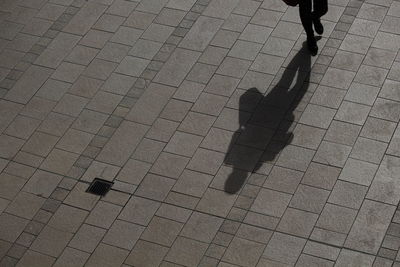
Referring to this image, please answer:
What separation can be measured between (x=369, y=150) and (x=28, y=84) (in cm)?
514

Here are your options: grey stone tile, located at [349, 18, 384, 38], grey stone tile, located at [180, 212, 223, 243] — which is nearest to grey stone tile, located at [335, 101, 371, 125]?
grey stone tile, located at [349, 18, 384, 38]

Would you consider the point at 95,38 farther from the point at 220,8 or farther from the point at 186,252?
the point at 186,252

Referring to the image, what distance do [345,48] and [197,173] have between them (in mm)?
2931

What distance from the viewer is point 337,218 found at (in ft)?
29.0

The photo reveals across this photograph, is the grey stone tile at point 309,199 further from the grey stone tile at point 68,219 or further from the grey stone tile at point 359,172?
the grey stone tile at point 68,219

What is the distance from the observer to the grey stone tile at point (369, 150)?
9375 millimetres

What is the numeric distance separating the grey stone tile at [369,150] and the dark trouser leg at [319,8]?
1955 mm

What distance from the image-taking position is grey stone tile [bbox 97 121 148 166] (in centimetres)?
1005

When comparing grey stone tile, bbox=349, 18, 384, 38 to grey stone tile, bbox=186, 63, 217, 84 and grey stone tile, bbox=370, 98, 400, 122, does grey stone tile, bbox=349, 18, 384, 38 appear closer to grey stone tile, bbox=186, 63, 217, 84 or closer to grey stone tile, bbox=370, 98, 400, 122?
grey stone tile, bbox=370, 98, 400, 122

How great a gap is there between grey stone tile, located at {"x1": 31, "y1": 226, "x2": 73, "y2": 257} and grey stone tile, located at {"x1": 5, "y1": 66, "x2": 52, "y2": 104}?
2546mm

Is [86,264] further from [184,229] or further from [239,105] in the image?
[239,105]

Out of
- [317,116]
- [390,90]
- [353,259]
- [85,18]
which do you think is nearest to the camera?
[353,259]

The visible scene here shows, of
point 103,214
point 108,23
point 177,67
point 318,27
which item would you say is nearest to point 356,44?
point 318,27

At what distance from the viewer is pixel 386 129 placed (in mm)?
9664
